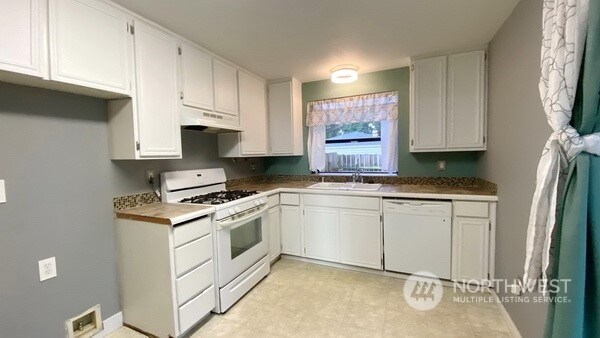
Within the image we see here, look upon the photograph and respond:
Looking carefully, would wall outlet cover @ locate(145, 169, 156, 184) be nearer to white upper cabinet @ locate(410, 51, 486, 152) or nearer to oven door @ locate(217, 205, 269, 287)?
oven door @ locate(217, 205, 269, 287)

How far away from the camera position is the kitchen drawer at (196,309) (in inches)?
Result: 68.4

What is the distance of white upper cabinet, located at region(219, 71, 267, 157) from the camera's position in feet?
9.68

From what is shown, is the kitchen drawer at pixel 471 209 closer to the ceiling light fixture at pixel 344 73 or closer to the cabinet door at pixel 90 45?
the ceiling light fixture at pixel 344 73

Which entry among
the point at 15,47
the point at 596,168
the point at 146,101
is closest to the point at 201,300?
the point at 146,101

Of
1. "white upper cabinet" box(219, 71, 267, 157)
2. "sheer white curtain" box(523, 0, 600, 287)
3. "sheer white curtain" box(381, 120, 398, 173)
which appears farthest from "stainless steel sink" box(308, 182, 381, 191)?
"sheer white curtain" box(523, 0, 600, 287)

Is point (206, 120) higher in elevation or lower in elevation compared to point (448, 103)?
lower

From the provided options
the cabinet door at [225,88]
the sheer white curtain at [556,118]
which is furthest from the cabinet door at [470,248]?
the cabinet door at [225,88]

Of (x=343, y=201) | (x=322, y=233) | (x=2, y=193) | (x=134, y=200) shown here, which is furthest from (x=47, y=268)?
(x=343, y=201)

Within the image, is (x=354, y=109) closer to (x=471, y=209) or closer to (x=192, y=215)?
(x=471, y=209)

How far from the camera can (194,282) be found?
183 centimetres

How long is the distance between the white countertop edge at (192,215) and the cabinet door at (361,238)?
142 cm

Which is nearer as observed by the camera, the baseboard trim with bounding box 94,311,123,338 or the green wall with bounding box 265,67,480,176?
the baseboard trim with bounding box 94,311,123,338

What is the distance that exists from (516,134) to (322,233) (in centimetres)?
195

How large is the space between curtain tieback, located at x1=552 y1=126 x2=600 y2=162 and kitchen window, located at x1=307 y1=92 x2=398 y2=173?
2.19m
